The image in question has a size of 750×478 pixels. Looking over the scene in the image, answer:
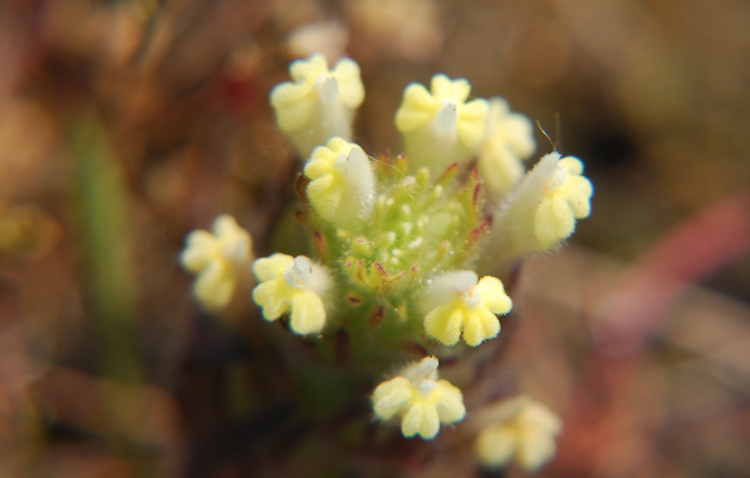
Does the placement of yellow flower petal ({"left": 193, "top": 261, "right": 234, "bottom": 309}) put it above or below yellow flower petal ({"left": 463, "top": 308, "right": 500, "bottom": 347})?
above

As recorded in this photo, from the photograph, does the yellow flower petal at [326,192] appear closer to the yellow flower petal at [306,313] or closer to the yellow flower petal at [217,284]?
the yellow flower petal at [306,313]

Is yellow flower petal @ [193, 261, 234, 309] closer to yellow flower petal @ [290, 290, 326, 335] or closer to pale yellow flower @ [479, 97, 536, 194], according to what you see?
yellow flower petal @ [290, 290, 326, 335]

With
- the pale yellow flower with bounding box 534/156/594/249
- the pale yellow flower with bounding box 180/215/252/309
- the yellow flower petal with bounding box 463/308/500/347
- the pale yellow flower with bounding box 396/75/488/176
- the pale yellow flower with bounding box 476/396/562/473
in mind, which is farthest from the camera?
the pale yellow flower with bounding box 476/396/562/473

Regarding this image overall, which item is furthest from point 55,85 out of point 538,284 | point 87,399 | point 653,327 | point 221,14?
point 653,327

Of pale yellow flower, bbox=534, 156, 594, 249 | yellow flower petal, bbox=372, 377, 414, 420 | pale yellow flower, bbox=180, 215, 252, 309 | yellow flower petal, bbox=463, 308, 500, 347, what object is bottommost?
yellow flower petal, bbox=372, 377, 414, 420

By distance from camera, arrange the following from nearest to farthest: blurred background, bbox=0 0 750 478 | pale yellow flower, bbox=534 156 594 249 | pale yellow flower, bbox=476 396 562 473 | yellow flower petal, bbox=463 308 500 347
A: yellow flower petal, bbox=463 308 500 347 < pale yellow flower, bbox=534 156 594 249 < pale yellow flower, bbox=476 396 562 473 < blurred background, bbox=0 0 750 478

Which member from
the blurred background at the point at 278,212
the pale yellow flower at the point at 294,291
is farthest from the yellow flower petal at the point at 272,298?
the blurred background at the point at 278,212

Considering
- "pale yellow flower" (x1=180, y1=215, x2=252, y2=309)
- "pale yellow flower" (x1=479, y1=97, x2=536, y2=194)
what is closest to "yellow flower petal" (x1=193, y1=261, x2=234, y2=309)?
"pale yellow flower" (x1=180, y1=215, x2=252, y2=309)

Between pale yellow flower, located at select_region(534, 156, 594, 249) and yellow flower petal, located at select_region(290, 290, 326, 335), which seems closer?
yellow flower petal, located at select_region(290, 290, 326, 335)
